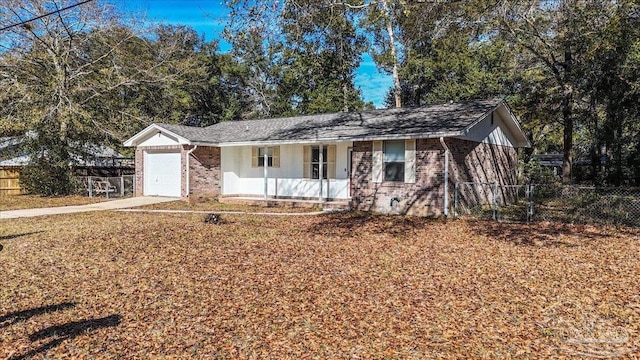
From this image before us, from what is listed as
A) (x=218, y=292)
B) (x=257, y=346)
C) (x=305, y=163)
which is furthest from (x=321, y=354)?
(x=305, y=163)

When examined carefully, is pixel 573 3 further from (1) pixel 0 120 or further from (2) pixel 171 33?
(2) pixel 171 33

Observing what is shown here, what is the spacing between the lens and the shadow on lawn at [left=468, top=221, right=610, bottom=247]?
30.1ft

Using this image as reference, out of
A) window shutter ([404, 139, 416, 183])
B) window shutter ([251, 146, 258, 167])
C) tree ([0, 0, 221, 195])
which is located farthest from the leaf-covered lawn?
window shutter ([404, 139, 416, 183])

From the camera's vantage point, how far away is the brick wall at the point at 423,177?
502 inches

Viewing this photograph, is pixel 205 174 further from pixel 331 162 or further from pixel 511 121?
pixel 511 121

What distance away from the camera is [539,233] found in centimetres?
1002

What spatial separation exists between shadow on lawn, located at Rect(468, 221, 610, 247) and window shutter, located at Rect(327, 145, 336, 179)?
240 inches

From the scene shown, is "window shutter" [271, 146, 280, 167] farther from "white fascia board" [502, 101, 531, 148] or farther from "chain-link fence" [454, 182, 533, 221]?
"white fascia board" [502, 101, 531, 148]

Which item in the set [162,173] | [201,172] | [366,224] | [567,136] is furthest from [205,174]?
[567,136]

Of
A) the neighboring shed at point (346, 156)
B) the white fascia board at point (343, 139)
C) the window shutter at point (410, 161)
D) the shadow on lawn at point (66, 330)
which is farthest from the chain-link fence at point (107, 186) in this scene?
the shadow on lawn at point (66, 330)

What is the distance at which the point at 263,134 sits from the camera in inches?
695

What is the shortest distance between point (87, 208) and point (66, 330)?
1227 centimetres

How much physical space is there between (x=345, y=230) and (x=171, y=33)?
28.1 meters

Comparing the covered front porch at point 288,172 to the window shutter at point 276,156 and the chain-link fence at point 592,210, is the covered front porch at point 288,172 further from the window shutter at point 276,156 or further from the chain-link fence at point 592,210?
the chain-link fence at point 592,210
